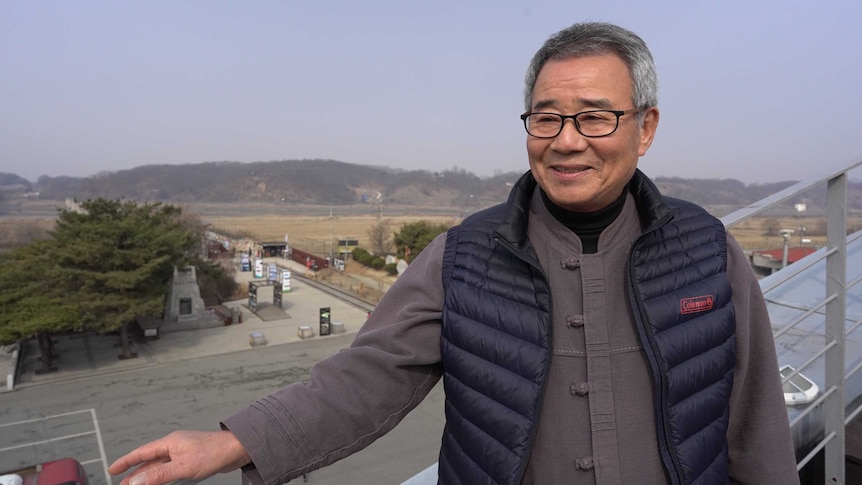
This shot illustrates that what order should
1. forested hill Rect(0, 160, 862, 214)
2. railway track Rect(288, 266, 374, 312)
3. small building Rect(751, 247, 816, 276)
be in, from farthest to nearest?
1. forested hill Rect(0, 160, 862, 214)
2. railway track Rect(288, 266, 374, 312)
3. small building Rect(751, 247, 816, 276)

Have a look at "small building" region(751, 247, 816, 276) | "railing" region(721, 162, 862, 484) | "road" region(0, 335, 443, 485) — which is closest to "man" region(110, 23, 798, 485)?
"railing" region(721, 162, 862, 484)

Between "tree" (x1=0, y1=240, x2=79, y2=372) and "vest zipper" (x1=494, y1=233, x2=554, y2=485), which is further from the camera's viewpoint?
"tree" (x1=0, y1=240, x2=79, y2=372)

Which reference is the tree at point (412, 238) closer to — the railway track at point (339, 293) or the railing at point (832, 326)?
the railway track at point (339, 293)

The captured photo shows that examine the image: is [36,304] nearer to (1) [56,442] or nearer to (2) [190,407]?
(1) [56,442]

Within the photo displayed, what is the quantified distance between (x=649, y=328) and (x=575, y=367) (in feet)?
0.51

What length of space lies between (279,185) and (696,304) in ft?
438

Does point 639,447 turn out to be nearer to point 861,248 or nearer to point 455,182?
point 861,248

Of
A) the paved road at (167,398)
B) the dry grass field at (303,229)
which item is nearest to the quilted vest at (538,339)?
the paved road at (167,398)

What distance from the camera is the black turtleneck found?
3.78ft

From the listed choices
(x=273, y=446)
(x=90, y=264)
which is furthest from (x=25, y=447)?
(x=273, y=446)

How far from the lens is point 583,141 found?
1057mm

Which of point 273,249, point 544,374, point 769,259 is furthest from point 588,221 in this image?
point 273,249

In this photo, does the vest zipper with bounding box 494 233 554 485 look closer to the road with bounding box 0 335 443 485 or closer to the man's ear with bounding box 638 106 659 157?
the man's ear with bounding box 638 106 659 157

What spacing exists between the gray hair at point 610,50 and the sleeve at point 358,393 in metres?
0.44
